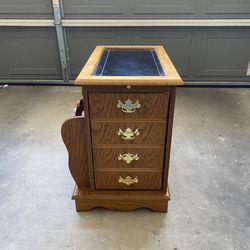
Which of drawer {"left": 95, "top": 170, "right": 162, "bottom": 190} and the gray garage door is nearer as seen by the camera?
drawer {"left": 95, "top": 170, "right": 162, "bottom": 190}

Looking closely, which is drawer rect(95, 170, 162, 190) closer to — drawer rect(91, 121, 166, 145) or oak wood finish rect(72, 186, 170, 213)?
oak wood finish rect(72, 186, 170, 213)

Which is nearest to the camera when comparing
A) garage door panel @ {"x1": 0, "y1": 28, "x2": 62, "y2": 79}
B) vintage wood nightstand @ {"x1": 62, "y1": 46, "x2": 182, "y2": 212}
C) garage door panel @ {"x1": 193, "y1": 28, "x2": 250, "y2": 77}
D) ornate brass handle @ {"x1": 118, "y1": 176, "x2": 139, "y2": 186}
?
vintage wood nightstand @ {"x1": 62, "y1": 46, "x2": 182, "y2": 212}

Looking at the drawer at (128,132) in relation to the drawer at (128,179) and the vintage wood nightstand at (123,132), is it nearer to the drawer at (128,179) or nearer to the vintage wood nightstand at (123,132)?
the vintage wood nightstand at (123,132)

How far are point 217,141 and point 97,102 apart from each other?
52.7 inches

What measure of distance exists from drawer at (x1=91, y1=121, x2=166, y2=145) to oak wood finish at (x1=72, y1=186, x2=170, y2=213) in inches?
12.9

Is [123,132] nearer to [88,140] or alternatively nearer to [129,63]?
[88,140]

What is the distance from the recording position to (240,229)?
131cm

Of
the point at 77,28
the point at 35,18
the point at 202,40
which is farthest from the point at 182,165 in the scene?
the point at 35,18

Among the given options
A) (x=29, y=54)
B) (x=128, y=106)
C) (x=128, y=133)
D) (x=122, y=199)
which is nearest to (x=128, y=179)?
(x=122, y=199)

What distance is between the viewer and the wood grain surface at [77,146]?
4.04 ft

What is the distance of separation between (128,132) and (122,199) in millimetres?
417

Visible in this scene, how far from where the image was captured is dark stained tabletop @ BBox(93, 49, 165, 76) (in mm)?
1168
